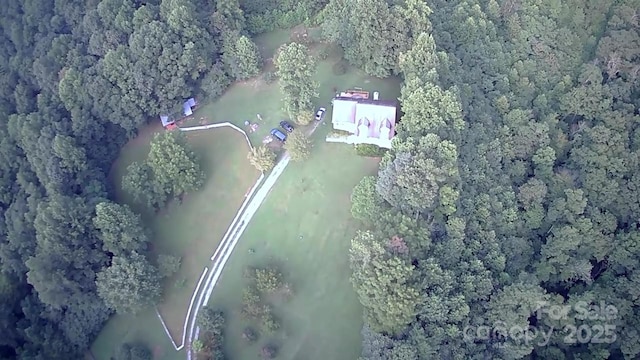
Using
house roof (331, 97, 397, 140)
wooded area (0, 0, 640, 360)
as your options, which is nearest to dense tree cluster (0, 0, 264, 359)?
wooded area (0, 0, 640, 360)

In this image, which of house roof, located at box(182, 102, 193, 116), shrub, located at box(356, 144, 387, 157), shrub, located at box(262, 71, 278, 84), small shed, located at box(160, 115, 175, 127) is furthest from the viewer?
house roof, located at box(182, 102, 193, 116)

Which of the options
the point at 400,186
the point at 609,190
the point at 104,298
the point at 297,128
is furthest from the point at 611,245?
the point at 104,298

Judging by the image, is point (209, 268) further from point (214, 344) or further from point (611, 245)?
point (611, 245)

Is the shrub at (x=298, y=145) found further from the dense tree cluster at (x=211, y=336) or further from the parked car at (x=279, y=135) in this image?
the dense tree cluster at (x=211, y=336)

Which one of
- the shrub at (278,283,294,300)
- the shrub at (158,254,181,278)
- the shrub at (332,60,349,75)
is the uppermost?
the shrub at (332,60,349,75)

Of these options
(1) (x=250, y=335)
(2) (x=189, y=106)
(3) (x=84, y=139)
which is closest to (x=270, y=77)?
(2) (x=189, y=106)

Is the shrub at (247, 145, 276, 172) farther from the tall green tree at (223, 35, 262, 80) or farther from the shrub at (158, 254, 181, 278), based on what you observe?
the shrub at (158, 254, 181, 278)
